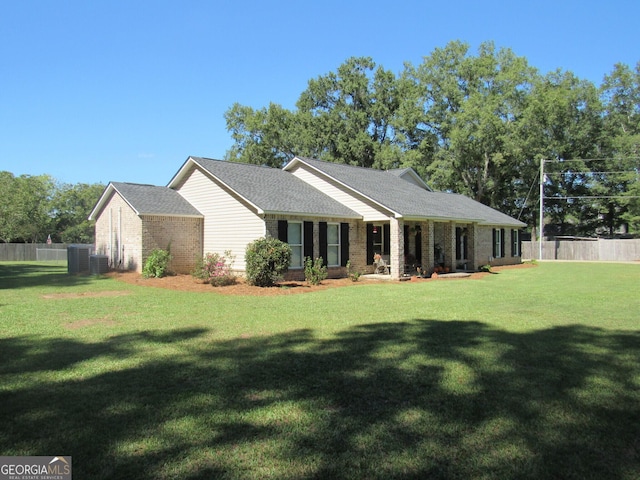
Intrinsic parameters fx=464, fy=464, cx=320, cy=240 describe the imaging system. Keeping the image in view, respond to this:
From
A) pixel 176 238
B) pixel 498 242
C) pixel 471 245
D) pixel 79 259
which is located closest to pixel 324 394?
pixel 176 238

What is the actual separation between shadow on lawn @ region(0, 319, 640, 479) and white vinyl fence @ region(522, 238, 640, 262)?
34400 mm

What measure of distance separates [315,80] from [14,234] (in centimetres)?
3756

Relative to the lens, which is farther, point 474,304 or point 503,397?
point 474,304

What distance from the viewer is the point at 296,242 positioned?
17.6m

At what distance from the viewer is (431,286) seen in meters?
15.9

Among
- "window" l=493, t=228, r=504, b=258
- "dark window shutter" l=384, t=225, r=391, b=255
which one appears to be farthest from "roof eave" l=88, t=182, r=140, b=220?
"window" l=493, t=228, r=504, b=258

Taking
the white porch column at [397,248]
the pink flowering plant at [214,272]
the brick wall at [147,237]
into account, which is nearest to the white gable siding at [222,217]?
Answer: the brick wall at [147,237]

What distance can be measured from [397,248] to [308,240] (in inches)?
140

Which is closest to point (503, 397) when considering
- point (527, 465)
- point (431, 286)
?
point (527, 465)

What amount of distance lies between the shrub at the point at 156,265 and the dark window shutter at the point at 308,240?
5261 millimetres

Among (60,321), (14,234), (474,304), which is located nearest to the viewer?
(60,321)

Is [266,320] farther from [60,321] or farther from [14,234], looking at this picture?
[14,234]

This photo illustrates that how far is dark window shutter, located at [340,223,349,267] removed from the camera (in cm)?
1897

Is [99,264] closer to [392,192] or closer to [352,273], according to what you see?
[352,273]
